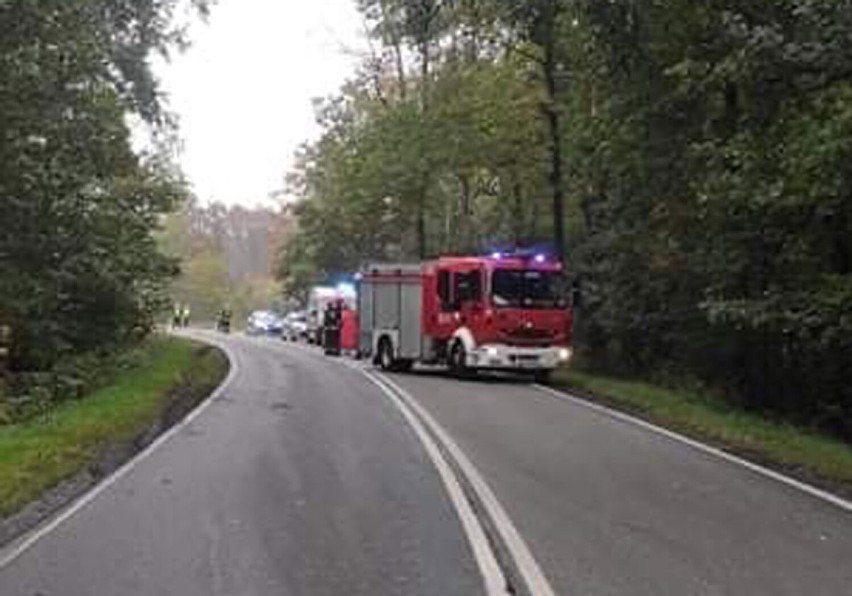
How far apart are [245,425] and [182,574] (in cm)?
1158

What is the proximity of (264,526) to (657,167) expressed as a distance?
67.4 feet

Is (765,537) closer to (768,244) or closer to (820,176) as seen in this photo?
(820,176)

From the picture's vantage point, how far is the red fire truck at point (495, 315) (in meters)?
34.1

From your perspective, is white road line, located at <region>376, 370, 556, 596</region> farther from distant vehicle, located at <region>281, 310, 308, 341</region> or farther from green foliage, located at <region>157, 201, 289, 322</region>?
green foliage, located at <region>157, 201, 289, 322</region>

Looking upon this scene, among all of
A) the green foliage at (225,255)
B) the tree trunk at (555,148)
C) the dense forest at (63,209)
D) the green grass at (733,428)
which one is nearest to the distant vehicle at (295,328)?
the green foliage at (225,255)

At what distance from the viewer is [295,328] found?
79875 millimetres

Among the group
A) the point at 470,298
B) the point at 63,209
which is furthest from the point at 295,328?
the point at 63,209

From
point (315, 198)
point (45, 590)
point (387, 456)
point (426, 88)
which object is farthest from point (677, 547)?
point (315, 198)

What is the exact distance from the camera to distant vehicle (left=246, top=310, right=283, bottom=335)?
89.6 metres

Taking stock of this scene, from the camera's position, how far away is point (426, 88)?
53719 millimetres

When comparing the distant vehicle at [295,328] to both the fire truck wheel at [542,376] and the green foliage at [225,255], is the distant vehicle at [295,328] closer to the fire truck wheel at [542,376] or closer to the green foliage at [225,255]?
the green foliage at [225,255]

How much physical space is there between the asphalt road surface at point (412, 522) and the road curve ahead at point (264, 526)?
0.02m

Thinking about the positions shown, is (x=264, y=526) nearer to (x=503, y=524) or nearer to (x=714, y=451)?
(x=503, y=524)

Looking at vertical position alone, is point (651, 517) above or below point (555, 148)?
below
